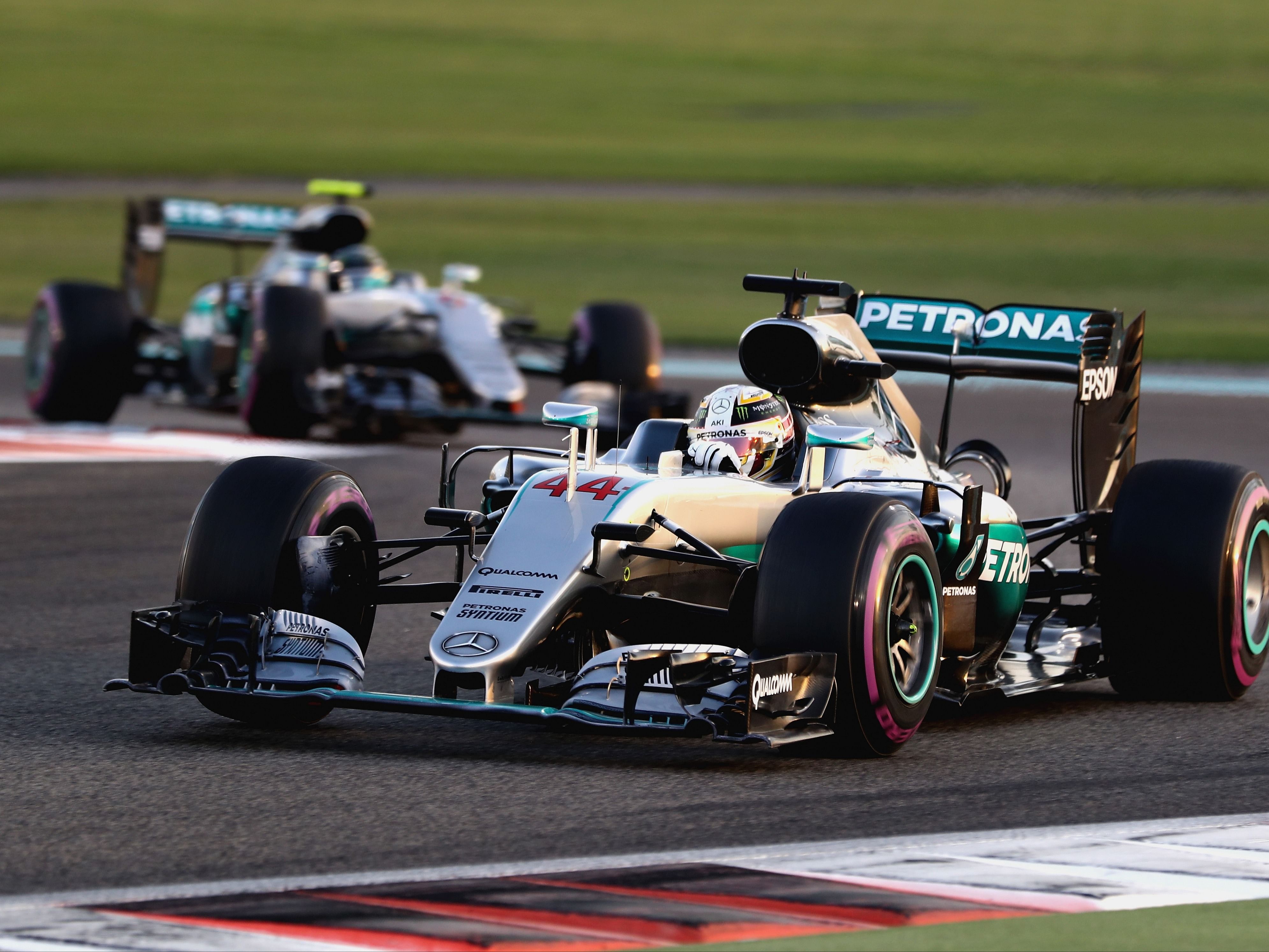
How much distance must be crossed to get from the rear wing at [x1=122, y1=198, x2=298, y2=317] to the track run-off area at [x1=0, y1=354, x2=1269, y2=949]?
9.01 m

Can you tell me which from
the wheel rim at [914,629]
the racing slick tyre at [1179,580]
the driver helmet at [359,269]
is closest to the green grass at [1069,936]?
the wheel rim at [914,629]

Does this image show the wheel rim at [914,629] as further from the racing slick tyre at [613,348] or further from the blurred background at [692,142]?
the blurred background at [692,142]

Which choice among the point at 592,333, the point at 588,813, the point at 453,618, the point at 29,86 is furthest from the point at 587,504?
the point at 29,86

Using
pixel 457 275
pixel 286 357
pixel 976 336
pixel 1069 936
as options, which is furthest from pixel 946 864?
pixel 457 275

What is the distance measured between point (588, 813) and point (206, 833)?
105cm

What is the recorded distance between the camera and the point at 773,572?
6918 millimetres

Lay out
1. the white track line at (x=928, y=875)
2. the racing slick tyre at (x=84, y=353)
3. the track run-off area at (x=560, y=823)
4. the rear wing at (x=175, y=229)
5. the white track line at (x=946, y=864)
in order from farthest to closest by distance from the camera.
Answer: the rear wing at (x=175, y=229)
the racing slick tyre at (x=84, y=353)
the white track line at (x=946, y=864)
the track run-off area at (x=560, y=823)
the white track line at (x=928, y=875)

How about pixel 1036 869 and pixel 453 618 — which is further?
pixel 453 618

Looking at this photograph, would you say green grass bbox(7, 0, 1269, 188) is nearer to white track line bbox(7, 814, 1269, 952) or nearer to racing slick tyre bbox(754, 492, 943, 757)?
racing slick tyre bbox(754, 492, 943, 757)

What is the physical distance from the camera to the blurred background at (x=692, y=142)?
33938mm

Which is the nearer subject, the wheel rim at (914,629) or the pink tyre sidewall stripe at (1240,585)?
the wheel rim at (914,629)

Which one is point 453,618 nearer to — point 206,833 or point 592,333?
point 206,833

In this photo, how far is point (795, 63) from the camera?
6750cm

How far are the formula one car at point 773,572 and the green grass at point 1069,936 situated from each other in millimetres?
1553
